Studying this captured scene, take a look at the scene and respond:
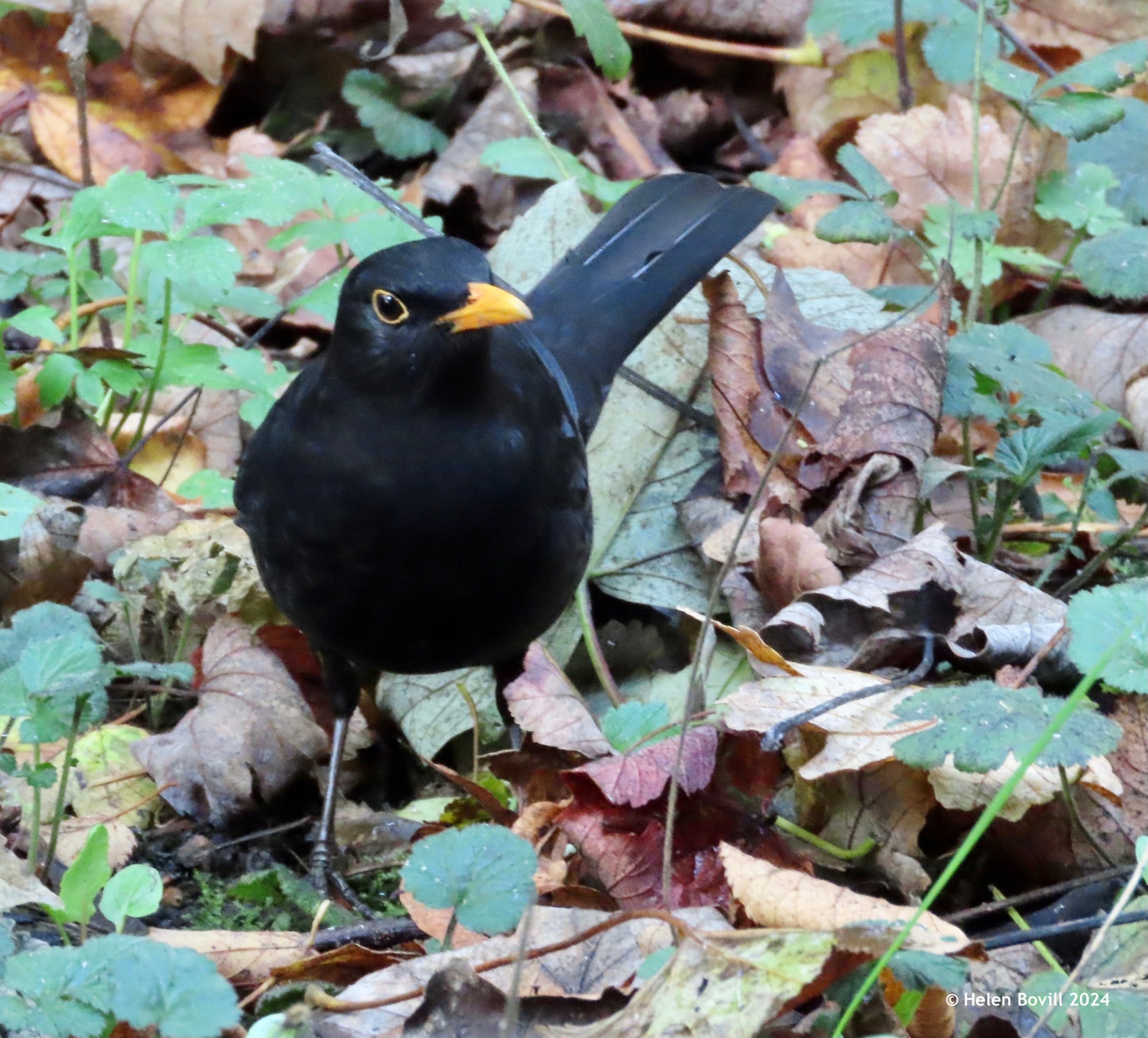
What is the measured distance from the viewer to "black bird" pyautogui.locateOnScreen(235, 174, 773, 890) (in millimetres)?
3186

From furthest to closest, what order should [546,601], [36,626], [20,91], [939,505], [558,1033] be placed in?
[20,91]
[939,505]
[546,601]
[36,626]
[558,1033]

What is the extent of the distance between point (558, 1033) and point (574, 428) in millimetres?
1811

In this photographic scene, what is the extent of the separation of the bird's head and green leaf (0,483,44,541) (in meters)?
1.06

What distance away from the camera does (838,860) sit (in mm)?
3043

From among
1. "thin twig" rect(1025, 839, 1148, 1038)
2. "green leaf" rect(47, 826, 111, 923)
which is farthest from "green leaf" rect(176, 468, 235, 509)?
"thin twig" rect(1025, 839, 1148, 1038)

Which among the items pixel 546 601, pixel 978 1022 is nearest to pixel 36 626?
pixel 546 601

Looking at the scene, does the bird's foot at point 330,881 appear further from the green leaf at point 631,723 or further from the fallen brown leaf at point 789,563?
the fallen brown leaf at point 789,563

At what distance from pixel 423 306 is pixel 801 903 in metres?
1.49

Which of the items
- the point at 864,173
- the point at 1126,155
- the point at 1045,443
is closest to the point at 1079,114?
the point at 864,173

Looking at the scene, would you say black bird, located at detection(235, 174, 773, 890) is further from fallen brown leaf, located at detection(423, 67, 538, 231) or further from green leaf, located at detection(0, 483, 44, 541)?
fallen brown leaf, located at detection(423, 67, 538, 231)

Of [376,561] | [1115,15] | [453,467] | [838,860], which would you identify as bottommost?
[838,860]

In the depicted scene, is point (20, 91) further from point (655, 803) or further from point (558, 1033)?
point (558, 1033)

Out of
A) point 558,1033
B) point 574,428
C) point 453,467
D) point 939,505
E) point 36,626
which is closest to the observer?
point 558,1033

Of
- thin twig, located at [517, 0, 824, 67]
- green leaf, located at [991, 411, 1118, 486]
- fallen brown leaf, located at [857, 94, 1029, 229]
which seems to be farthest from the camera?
thin twig, located at [517, 0, 824, 67]
